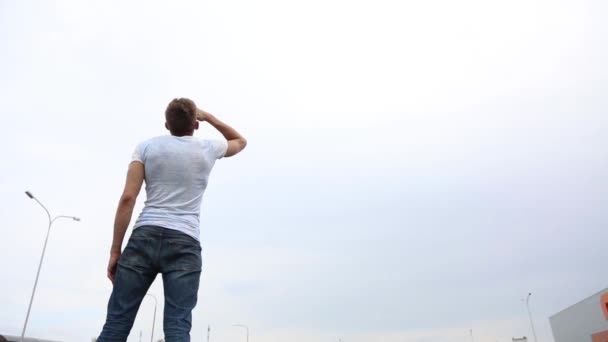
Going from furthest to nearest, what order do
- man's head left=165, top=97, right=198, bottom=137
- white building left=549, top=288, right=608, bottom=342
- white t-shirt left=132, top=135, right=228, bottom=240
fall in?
1. white building left=549, top=288, right=608, bottom=342
2. man's head left=165, top=97, right=198, bottom=137
3. white t-shirt left=132, top=135, right=228, bottom=240

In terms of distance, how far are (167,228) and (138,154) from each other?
55cm

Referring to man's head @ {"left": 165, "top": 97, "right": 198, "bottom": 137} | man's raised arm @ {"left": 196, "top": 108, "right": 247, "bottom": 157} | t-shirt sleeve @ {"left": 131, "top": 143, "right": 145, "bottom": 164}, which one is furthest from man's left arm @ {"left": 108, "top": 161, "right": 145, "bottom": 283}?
man's raised arm @ {"left": 196, "top": 108, "right": 247, "bottom": 157}

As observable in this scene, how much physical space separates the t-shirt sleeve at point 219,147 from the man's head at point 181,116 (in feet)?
0.59

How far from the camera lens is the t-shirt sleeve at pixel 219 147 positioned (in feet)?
9.77

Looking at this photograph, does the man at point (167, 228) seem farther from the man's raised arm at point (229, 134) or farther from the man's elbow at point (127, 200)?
the man's raised arm at point (229, 134)

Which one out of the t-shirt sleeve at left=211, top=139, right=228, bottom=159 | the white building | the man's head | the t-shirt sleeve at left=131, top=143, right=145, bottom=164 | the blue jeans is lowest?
the blue jeans

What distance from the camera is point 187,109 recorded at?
2863 mm

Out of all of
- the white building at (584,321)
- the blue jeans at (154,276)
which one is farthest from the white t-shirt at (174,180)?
the white building at (584,321)

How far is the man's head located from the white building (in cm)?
3743

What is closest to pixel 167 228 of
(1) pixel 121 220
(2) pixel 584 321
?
(1) pixel 121 220

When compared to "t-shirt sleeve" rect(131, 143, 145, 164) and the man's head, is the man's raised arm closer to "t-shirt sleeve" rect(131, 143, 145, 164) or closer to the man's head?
the man's head

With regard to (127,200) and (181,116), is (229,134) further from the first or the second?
(127,200)

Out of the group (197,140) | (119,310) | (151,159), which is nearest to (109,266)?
(119,310)

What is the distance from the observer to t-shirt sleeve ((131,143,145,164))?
2737mm
